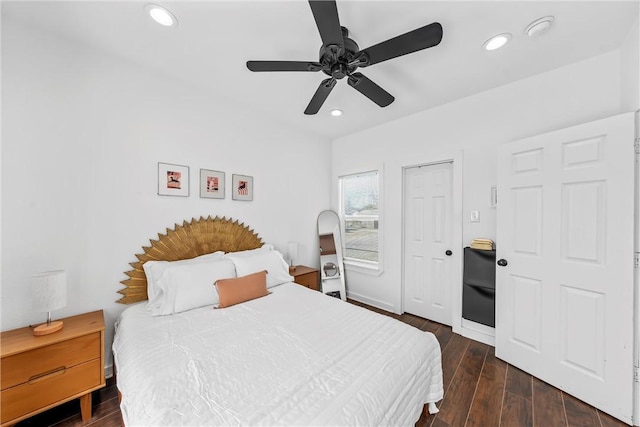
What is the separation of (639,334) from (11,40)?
464 centimetres

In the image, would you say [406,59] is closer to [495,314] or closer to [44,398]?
[495,314]

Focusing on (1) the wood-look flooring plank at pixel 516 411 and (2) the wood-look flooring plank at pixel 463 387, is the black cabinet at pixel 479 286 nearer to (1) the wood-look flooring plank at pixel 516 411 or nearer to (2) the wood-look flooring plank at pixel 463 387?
(2) the wood-look flooring plank at pixel 463 387

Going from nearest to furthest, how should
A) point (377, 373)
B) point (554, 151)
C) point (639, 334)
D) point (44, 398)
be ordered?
point (377, 373) → point (44, 398) → point (639, 334) → point (554, 151)

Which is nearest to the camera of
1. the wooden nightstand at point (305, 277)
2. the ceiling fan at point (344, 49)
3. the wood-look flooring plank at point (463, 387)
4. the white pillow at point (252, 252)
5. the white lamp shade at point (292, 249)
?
the ceiling fan at point (344, 49)

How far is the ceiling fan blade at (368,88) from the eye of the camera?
5.57 feet

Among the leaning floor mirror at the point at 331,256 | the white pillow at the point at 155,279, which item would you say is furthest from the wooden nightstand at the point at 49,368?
the leaning floor mirror at the point at 331,256

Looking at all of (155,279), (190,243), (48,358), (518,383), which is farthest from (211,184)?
(518,383)

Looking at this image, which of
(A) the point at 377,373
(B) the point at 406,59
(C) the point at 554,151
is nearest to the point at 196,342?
(A) the point at 377,373

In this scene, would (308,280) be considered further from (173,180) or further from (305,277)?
(173,180)

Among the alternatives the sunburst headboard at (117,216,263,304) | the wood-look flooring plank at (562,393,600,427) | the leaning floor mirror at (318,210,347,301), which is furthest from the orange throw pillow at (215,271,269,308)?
the wood-look flooring plank at (562,393,600,427)

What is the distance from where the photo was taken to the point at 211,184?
8.63 feet

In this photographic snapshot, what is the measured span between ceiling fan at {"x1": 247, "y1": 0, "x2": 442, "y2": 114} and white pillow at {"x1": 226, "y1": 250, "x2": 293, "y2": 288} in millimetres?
1716

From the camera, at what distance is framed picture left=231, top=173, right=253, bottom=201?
2.82m

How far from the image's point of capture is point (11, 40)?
5.39ft
